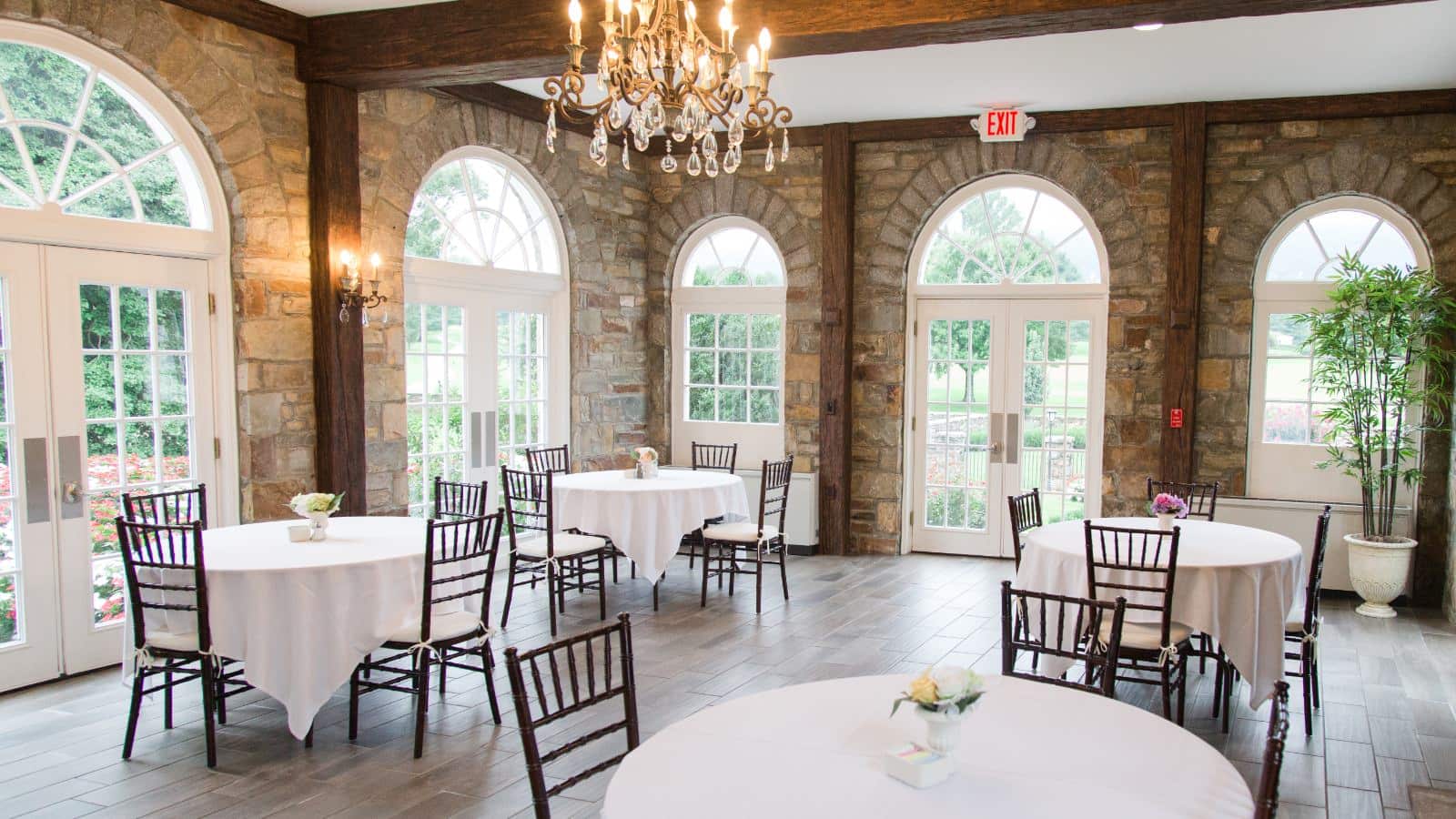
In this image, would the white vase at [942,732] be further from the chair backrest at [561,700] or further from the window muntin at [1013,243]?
the window muntin at [1013,243]

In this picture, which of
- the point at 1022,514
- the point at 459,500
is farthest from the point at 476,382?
the point at 1022,514

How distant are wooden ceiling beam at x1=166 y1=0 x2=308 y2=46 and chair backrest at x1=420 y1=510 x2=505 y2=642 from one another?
295 centimetres

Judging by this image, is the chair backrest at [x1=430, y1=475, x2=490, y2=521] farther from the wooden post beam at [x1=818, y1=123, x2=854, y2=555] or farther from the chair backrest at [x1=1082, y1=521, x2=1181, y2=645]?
Answer: the wooden post beam at [x1=818, y1=123, x2=854, y2=555]

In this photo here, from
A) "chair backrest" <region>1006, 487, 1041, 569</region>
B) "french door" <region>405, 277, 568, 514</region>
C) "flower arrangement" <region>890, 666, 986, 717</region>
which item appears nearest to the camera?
"flower arrangement" <region>890, 666, 986, 717</region>

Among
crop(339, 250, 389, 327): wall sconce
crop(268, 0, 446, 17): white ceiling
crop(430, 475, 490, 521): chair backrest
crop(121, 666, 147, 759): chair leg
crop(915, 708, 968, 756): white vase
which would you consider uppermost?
crop(268, 0, 446, 17): white ceiling

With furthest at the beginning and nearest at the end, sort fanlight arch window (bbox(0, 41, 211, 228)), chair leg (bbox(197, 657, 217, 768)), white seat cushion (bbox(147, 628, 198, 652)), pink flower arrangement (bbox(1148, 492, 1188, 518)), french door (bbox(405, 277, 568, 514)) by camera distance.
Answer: french door (bbox(405, 277, 568, 514))
pink flower arrangement (bbox(1148, 492, 1188, 518))
fanlight arch window (bbox(0, 41, 211, 228))
white seat cushion (bbox(147, 628, 198, 652))
chair leg (bbox(197, 657, 217, 768))

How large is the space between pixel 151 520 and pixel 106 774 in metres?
1.58

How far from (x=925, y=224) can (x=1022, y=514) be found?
11.2ft

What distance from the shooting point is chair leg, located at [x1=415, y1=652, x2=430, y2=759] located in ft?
13.4

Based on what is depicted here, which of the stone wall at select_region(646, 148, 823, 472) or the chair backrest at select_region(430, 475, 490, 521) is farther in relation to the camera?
the stone wall at select_region(646, 148, 823, 472)

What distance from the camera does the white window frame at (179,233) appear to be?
4754 mm

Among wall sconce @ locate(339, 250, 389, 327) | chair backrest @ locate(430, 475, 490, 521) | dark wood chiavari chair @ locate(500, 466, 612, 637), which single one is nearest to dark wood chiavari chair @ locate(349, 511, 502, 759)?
chair backrest @ locate(430, 475, 490, 521)

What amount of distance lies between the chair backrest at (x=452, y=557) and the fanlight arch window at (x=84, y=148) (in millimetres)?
2343

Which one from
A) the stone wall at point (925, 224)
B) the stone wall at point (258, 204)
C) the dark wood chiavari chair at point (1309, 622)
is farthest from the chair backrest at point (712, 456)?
the dark wood chiavari chair at point (1309, 622)
